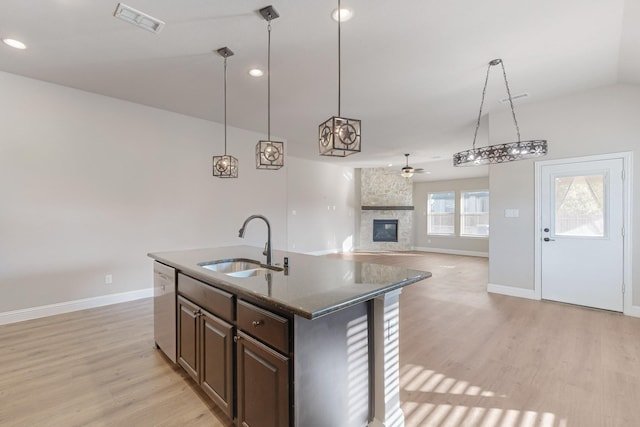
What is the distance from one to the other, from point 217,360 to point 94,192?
338 centimetres

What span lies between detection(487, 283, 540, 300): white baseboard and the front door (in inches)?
5.6

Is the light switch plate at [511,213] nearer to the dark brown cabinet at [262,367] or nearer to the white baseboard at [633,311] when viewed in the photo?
the white baseboard at [633,311]

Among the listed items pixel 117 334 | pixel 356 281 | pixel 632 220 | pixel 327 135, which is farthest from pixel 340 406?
pixel 632 220

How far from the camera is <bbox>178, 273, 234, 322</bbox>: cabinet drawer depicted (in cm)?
167

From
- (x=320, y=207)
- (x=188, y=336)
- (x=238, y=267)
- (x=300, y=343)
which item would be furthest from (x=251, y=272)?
A: (x=320, y=207)

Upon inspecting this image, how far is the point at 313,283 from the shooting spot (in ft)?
5.18

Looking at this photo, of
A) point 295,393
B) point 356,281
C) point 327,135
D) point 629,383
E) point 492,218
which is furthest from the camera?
point 492,218

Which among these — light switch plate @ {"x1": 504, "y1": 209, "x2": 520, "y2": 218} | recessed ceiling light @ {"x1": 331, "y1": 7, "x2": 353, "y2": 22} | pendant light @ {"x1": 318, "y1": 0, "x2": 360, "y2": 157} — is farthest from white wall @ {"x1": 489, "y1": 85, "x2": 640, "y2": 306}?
pendant light @ {"x1": 318, "y1": 0, "x2": 360, "y2": 157}

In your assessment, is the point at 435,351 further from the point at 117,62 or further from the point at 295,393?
the point at 117,62

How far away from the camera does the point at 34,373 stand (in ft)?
7.63

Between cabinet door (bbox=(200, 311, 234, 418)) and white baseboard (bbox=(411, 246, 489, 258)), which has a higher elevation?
cabinet door (bbox=(200, 311, 234, 418))

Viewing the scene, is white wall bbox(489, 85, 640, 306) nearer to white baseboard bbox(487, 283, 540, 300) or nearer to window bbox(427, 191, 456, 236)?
white baseboard bbox(487, 283, 540, 300)

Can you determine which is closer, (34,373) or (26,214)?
(34,373)

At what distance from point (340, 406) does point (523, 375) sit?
175cm
